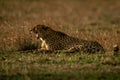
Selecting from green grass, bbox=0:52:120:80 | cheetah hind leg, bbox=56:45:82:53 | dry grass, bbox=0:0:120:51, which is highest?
dry grass, bbox=0:0:120:51

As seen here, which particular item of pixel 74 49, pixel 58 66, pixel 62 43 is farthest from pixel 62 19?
pixel 58 66

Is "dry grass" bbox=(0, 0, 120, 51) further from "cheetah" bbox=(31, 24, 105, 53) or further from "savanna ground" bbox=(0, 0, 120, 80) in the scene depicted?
"cheetah" bbox=(31, 24, 105, 53)

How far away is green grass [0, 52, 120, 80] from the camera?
9609 millimetres

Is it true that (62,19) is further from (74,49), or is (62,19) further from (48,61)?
(48,61)

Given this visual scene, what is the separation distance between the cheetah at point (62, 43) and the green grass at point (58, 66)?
1.44ft

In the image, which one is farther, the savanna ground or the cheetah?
the cheetah

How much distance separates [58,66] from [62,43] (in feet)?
8.29

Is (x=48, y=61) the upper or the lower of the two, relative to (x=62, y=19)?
lower

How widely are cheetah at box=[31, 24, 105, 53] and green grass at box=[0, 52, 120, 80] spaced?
440 millimetres

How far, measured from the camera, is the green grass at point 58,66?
961 cm

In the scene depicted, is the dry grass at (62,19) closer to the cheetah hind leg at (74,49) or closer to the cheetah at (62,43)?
the cheetah at (62,43)

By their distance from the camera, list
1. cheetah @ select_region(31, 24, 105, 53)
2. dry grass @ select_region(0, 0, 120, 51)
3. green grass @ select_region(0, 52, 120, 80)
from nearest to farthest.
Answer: green grass @ select_region(0, 52, 120, 80) → cheetah @ select_region(31, 24, 105, 53) → dry grass @ select_region(0, 0, 120, 51)

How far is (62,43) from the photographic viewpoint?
12961 mm

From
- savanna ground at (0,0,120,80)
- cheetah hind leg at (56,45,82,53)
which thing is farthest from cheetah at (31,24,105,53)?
savanna ground at (0,0,120,80)
